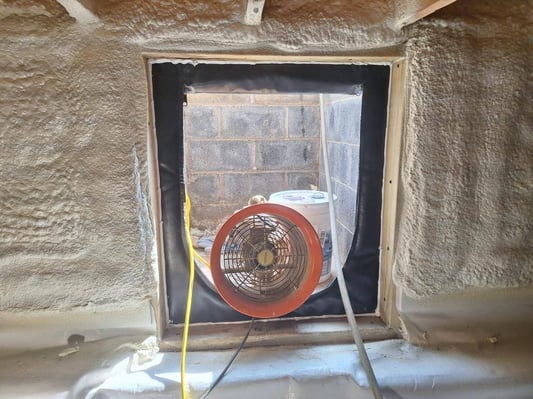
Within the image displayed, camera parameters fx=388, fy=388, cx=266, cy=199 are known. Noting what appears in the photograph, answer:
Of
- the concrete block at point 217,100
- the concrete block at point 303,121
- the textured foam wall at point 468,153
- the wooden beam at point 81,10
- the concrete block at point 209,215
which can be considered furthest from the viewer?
the concrete block at point 209,215

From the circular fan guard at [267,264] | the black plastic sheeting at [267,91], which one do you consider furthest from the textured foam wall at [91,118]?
the circular fan guard at [267,264]

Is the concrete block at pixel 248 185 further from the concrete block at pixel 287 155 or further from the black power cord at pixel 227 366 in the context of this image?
the black power cord at pixel 227 366

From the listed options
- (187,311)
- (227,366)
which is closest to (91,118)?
(187,311)

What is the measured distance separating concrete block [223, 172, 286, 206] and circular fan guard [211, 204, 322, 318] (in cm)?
223

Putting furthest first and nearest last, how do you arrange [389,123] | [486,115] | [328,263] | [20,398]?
[328,263], [389,123], [486,115], [20,398]

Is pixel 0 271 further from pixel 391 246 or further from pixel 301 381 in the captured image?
→ pixel 391 246

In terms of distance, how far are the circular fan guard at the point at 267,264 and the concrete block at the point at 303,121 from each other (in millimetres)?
2263

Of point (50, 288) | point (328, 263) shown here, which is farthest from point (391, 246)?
point (50, 288)

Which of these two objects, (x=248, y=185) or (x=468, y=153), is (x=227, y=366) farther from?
(x=248, y=185)

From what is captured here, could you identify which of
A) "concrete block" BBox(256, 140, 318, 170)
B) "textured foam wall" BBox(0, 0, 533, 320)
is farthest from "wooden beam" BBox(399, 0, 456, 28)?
"concrete block" BBox(256, 140, 318, 170)

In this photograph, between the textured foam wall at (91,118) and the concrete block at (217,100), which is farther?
the concrete block at (217,100)

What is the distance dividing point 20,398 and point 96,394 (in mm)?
A: 185

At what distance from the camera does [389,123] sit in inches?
47.8

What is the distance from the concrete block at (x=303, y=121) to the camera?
10.8ft
